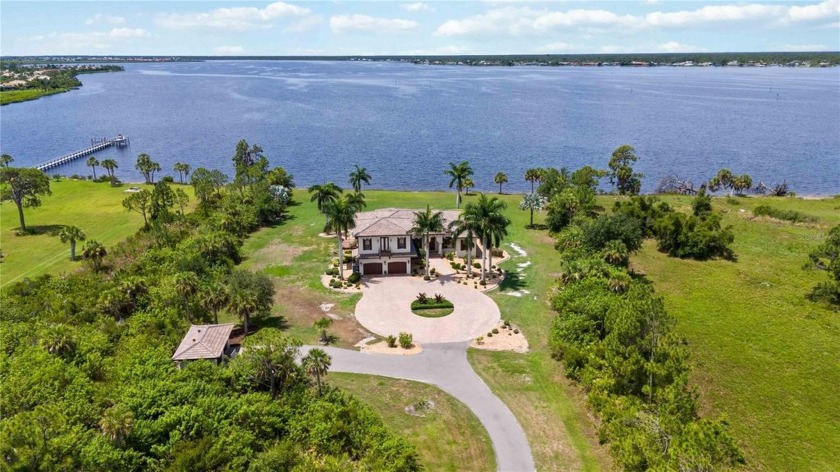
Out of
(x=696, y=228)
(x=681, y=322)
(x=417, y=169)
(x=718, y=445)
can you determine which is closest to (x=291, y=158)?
(x=417, y=169)

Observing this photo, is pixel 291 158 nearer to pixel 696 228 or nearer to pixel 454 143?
pixel 454 143

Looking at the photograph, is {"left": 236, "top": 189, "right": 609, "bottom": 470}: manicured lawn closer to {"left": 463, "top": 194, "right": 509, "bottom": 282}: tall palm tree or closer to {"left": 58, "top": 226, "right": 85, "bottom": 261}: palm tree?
{"left": 463, "top": 194, "right": 509, "bottom": 282}: tall palm tree

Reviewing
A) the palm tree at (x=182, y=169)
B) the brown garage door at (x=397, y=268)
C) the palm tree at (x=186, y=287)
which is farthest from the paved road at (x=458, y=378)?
the palm tree at (x=182, y=169)

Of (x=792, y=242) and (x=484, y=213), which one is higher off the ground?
(x=484, y=213)

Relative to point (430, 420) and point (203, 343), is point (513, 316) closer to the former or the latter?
point (430, 420)

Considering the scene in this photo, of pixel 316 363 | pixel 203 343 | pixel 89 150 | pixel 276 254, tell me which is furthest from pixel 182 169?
pixel 316 363

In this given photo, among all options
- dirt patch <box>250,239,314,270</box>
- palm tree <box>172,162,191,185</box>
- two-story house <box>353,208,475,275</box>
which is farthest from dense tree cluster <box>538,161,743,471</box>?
palm tree <box>172,162,191,185</box>

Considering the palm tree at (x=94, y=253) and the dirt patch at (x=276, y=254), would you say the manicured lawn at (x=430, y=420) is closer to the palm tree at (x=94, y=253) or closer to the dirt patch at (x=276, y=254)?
the dirt patch at (x=276, y=254)
